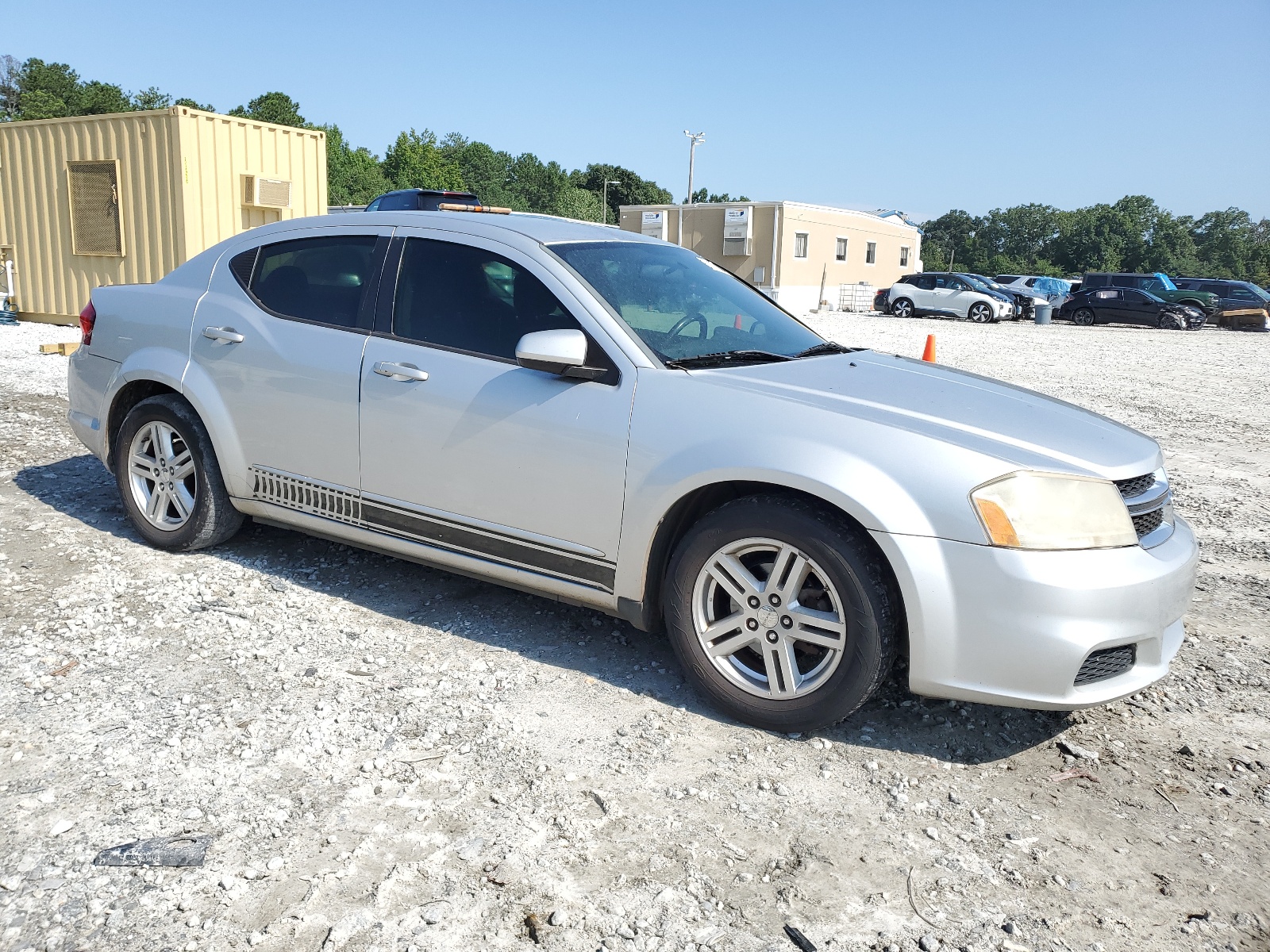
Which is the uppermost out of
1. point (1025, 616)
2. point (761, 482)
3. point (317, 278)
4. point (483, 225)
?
point (483, 225)

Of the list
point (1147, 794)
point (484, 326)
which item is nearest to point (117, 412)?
point (484, 326)

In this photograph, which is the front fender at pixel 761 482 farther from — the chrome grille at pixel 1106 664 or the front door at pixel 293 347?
the front door at pixel 293 347

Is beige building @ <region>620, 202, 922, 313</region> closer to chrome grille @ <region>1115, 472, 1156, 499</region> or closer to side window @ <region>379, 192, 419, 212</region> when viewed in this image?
side window @ <region>379, 192, 419, 212</region>

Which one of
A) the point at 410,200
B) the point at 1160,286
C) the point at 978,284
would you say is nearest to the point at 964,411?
the point at 410,200

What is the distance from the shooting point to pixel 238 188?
569 inches

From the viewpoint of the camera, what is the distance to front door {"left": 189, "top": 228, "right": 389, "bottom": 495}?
14.3ft

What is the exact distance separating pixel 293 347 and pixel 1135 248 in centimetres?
10093

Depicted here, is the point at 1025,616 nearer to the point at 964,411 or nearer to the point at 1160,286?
the point at 964,411

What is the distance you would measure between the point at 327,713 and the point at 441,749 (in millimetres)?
496

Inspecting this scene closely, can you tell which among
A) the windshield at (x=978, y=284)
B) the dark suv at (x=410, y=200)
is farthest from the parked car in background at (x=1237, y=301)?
the dark suv at (x=410, y=200)

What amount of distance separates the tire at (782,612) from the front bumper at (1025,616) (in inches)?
4.9

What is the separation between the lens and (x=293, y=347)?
4.48m

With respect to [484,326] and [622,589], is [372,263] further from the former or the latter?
[622,589]

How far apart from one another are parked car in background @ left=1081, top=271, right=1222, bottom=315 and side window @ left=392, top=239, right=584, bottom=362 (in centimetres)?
3315
